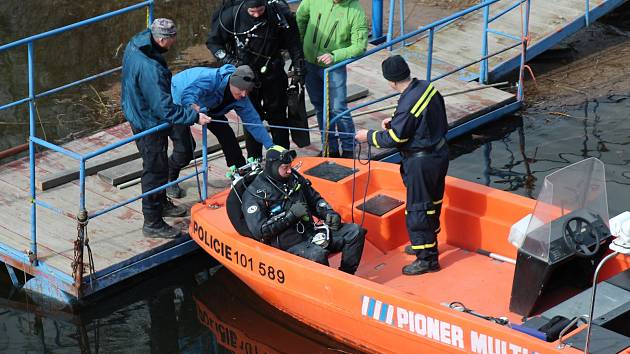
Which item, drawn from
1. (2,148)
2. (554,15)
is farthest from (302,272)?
(554,15)

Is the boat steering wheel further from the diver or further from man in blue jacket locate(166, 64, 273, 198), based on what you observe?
the diver

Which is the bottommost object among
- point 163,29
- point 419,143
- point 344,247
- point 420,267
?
point 420,267

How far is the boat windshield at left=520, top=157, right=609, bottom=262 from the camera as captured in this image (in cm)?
781

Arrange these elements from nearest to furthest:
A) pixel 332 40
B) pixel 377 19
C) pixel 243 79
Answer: pixel 243 79
pixel 332 40
pixel 377 19

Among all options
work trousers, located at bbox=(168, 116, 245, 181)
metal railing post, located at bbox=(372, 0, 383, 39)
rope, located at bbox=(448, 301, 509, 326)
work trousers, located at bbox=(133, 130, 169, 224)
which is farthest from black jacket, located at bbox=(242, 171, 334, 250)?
metal railing post, located at bbox=(372, 0, 383, 39)

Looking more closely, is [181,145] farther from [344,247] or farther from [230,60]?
[344,247]

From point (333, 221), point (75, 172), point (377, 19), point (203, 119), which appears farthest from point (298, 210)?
point (377, 19)

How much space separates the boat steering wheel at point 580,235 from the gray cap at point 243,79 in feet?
9.59

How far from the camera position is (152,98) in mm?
8906

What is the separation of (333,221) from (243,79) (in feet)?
5.01

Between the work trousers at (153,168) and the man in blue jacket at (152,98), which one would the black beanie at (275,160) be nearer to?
the man in blue jacket at (152,98)

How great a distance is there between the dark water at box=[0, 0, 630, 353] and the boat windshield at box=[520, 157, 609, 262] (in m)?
1.85

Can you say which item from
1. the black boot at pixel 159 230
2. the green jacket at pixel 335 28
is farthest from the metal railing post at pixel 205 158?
the green jacket at pixel 335 28

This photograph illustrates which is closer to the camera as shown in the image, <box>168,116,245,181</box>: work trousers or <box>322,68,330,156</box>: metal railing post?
<box>168,116,245,181</box>: work trousers
